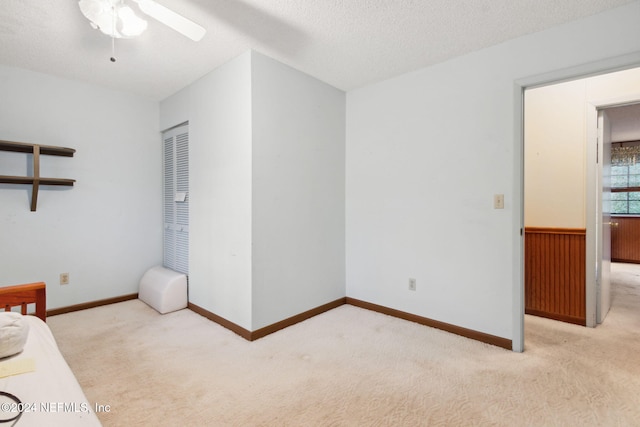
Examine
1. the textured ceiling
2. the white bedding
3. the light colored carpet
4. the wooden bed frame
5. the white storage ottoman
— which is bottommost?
the light colored carpet

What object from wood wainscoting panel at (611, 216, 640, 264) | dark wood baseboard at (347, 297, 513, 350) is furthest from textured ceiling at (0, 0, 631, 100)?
wood wainscoting panel at (611, 216, 640, 264)

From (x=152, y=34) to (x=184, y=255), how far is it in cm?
210

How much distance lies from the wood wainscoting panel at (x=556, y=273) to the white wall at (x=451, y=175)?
958 millimetres

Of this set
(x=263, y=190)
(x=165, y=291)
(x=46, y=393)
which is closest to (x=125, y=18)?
(x=263, y=190)

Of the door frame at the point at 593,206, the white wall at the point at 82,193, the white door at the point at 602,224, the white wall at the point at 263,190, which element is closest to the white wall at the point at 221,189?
the white wall at the point at 263,190

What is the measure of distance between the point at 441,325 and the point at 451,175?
129 centimetres

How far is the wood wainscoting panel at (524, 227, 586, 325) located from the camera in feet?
9.09

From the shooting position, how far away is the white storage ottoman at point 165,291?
3.10m

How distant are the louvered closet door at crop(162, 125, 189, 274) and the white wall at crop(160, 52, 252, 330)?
7.0 inches

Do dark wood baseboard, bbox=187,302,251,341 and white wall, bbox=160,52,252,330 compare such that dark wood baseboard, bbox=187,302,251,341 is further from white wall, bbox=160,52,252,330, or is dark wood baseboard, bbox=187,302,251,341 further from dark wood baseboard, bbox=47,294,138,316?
dark wood baseboard, bbox=47,294,138,316

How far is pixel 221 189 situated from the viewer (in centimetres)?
280

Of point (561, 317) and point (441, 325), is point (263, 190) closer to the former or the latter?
point (441, 325)

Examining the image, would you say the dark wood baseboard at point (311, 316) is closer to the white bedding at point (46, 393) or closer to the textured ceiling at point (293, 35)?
the white bedding at point (46, 393)

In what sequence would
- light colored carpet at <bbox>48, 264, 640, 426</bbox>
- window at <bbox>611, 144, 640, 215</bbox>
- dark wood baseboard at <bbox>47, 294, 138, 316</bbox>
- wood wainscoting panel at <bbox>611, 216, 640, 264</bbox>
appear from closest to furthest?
light colored carpet at <bbox>48, 264, 640, 426</bbox>, dark wood baseboard at <bbox>47, 294, 138, 316</bbox>, wood wainscoting panel at <bbox>611, 216, 640, 264</bbox>, window at <bbox>611, 144, 640, 215</bbox>
